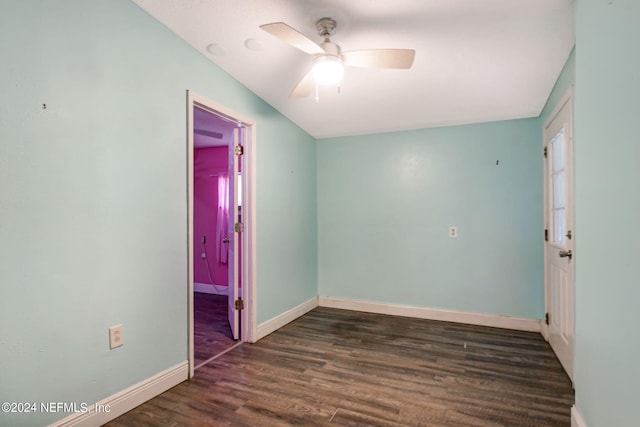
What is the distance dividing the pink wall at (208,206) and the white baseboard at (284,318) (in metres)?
1.66

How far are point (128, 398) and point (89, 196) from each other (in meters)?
1.24

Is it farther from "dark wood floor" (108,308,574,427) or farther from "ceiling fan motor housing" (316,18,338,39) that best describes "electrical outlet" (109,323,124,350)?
"ceiling fan motor housing" (316,18,338,39)

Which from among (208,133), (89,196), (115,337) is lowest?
(115,337)

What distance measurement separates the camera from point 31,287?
155 centimetres

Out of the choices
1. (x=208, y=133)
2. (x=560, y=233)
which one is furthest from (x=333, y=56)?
(x=208, y=133)

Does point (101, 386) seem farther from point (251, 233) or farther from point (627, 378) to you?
point (627, 378)

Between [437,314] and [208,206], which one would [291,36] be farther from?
[208,206]

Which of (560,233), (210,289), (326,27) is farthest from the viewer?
(210,289)

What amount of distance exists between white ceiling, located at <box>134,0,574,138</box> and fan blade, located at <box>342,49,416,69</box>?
0.27 metres

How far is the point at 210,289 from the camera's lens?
5125 millimetres

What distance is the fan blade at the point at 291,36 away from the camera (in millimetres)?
1648

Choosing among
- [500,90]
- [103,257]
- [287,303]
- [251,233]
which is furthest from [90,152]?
[500,90]

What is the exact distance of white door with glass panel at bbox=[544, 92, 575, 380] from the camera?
2328mm

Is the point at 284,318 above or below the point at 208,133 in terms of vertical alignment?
below
